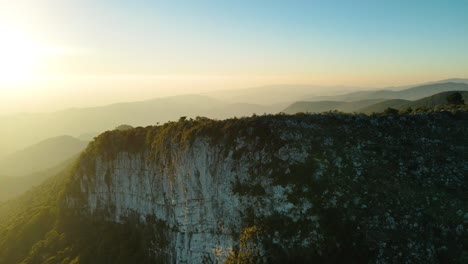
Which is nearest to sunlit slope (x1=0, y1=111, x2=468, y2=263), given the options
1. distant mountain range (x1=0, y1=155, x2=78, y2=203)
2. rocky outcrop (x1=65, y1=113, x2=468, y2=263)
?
rocky outcrop (x1=65, y1=113, x2=468, y2=263)

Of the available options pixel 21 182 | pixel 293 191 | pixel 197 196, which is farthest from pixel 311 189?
pixel 21 182

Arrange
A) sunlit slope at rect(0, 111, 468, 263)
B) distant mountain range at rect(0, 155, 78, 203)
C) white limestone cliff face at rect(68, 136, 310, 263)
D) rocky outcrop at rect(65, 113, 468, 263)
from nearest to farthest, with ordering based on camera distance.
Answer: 1. rocky outcrop at rect(65, 113, 468, 263)
2. sunlit slope at rect(0, 111, 468, 263)
3. white limestone cliff face at rect(68, 136, 310, 263)
4. distant mountain range at rect(0, 155, 78, 203)

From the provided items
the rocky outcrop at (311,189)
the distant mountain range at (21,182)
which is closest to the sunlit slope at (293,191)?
the rocky outcrop at (311,189)

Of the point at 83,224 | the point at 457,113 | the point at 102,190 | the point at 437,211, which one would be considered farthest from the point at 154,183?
the point at 457,113

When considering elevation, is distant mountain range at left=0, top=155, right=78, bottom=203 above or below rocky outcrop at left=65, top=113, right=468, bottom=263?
below

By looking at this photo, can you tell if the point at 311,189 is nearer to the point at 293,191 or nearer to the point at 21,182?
the point at 293,191

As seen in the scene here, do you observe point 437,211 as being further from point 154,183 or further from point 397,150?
point 154,183

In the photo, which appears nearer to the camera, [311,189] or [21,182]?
[311,189]

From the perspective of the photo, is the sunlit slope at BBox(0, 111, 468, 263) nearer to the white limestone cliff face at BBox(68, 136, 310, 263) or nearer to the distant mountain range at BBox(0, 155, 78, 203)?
the white limestone cliff face at BBox(68, 136, 310, 263)
